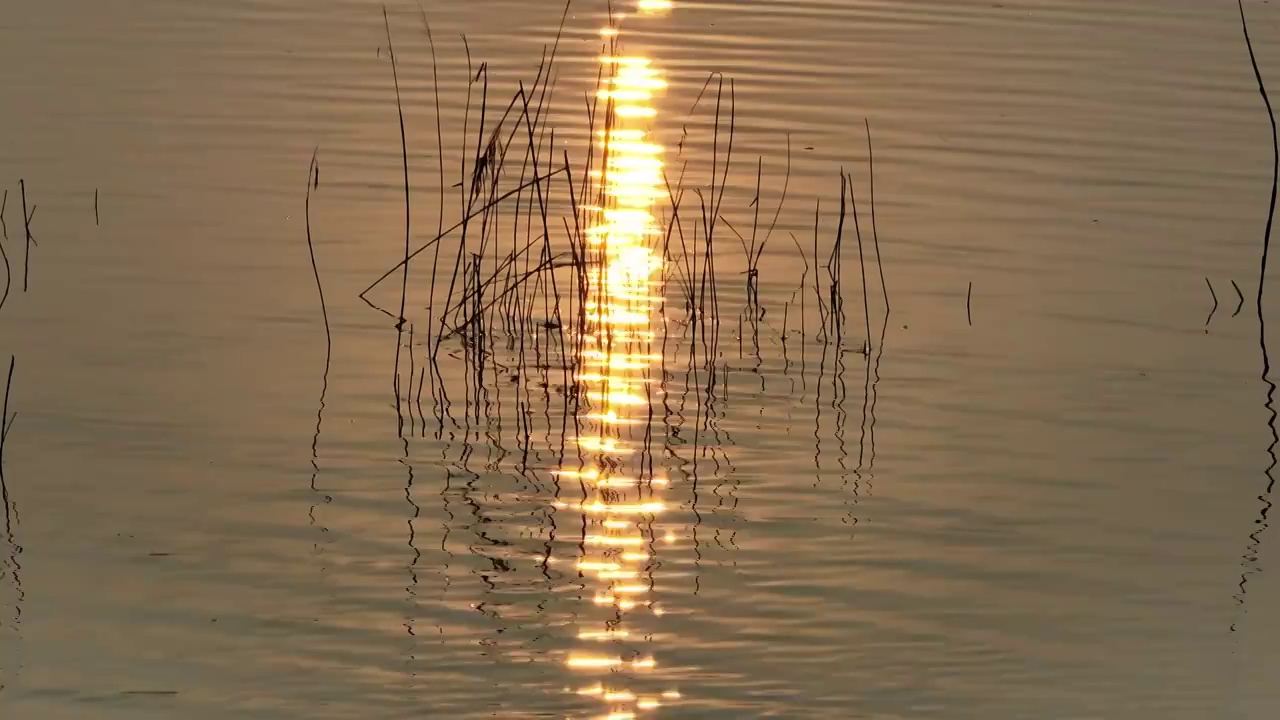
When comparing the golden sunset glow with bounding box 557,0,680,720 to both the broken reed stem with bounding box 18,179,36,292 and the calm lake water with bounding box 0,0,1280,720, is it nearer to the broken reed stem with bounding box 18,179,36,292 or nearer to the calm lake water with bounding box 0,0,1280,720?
the calm lake water with bounding box 0,0,1280,720

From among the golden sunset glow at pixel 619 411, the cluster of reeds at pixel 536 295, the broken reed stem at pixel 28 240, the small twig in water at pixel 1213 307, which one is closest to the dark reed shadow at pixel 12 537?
the cluster of reeds at pixel 536 295

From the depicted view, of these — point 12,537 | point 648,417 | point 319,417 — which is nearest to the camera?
point 12,537

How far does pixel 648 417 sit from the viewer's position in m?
10.5

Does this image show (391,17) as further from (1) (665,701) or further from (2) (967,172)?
(1) (665,701)

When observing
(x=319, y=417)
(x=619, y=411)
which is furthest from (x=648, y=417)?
(x=319, y=417)

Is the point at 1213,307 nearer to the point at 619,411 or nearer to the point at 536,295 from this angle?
the point at 536,295

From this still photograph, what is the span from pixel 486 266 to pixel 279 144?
11.7ft

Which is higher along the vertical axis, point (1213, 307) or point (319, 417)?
point (1213, 307)

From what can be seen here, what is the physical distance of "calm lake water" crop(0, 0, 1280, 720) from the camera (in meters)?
7.65

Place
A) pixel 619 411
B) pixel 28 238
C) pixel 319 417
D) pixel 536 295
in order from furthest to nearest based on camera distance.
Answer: pixel 28 238, pixel 536 295, pixel 619 411, pixel 319 417

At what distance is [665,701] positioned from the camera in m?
7.29

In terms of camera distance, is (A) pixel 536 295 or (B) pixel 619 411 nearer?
(B) pixel 619 411

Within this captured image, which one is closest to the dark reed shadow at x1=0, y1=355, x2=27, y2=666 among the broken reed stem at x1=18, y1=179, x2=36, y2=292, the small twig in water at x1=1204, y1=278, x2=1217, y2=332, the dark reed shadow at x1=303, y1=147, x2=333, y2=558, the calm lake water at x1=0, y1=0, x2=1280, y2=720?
the calm lake water at x1=0, y1=0, x2=1280, y2=720

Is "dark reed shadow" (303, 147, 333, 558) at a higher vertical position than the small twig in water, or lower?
lower
